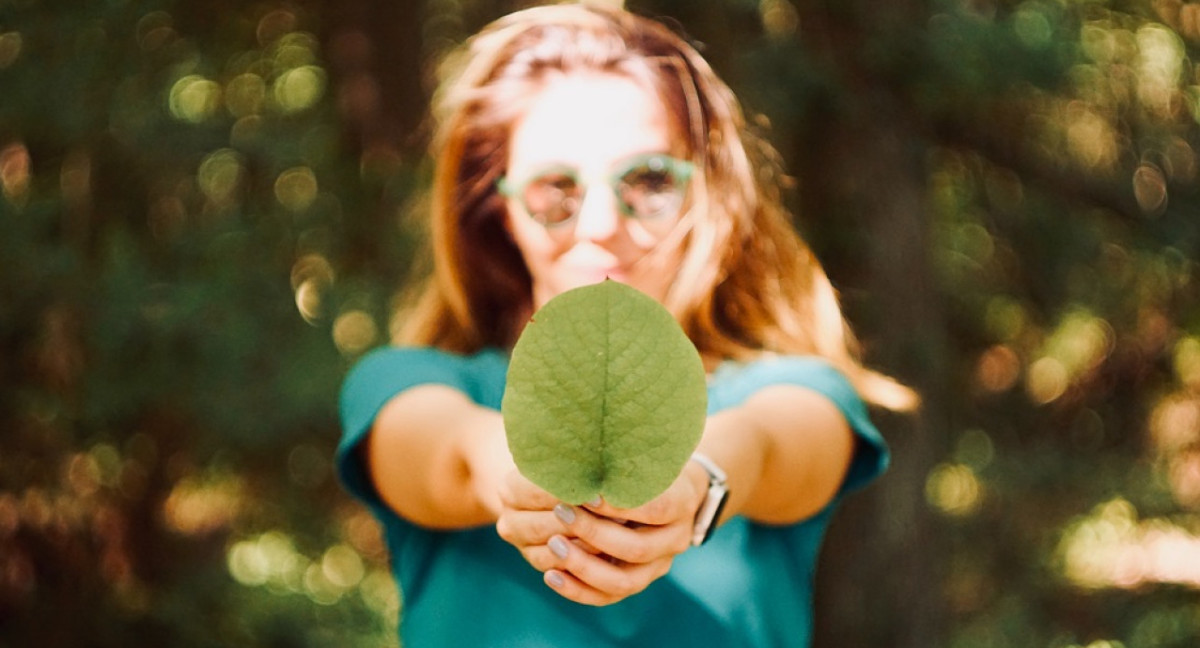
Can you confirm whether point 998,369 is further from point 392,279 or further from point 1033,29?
point 392,279

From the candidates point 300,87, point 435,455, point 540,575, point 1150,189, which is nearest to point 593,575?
point 435,455

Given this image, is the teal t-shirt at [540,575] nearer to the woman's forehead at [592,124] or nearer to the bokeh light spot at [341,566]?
the woman's forehead at [592,124]

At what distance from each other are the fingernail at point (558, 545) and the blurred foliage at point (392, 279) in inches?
61.4

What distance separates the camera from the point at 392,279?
8.57 feet

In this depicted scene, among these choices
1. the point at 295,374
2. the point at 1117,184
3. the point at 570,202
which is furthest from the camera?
the point at 1117,184

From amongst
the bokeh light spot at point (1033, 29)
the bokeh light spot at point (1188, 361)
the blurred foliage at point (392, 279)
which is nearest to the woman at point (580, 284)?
the blurred foliage at point (392, 279)

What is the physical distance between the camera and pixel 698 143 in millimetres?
1114

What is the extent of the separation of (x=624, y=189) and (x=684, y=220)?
108 millimetres

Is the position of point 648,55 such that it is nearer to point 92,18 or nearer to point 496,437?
point 496,437

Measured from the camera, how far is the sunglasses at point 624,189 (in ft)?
3.23

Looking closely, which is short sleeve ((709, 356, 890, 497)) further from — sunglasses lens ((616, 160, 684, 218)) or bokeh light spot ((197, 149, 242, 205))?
bokeh light spot ((197, 149, 242, 205))

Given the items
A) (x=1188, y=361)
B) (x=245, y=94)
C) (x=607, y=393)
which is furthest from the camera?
(x=1188, y=361)

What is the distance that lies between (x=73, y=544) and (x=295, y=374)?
1.76 feet

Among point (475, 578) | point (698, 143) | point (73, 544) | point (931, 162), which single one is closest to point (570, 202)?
point (698, 143)
